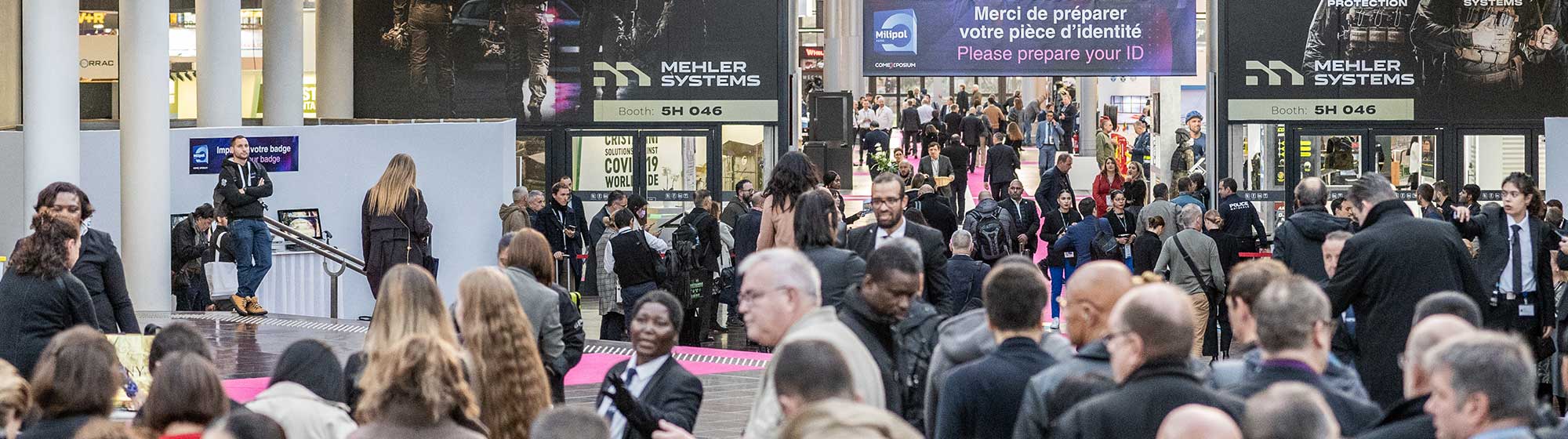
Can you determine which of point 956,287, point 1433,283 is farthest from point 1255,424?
point 956,287

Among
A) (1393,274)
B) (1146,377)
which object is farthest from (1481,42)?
(1146,377)

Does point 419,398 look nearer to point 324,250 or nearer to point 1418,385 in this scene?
point 1418,385

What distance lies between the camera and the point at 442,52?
19.6 metres

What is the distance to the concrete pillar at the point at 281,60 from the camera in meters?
18.7

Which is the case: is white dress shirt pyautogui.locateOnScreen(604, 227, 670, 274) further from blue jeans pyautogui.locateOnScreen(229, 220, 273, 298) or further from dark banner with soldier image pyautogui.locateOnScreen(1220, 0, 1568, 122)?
dark banner with soldier image pyautogui.locateOnScreen(1220, 0, 1568, 122)

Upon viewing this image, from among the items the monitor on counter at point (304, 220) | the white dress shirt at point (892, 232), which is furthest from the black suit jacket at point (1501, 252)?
the monitor on counter at point (304, 220)

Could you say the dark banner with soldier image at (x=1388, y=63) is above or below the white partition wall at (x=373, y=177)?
above

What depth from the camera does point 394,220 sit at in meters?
13.4

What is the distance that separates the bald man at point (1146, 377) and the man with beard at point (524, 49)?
15370 mm

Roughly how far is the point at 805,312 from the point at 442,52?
14.8 m

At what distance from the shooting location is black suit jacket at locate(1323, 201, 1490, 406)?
301 inches

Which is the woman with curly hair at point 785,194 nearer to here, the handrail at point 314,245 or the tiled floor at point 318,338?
the tiled floor at point 318,338

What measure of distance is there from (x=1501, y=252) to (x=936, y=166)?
50.8 ft

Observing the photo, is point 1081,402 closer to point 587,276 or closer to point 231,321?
point 231,321
